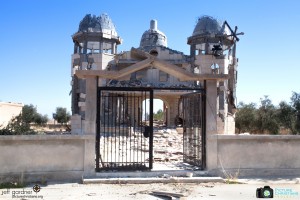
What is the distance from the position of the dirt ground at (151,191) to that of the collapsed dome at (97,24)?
103ft

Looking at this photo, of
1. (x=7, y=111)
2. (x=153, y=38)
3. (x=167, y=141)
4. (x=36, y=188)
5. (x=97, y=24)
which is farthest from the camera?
(x=7, y=111)

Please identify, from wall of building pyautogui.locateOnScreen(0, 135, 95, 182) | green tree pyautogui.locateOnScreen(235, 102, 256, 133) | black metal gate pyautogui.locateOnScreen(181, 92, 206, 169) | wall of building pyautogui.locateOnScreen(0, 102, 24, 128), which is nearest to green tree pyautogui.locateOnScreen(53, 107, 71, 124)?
wall of building pyautogui.locateOnScreen(0, 102, 24, 128)

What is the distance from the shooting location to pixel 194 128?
37.0ft

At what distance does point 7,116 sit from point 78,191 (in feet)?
133

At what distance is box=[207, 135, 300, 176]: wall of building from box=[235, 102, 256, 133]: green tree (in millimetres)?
24318

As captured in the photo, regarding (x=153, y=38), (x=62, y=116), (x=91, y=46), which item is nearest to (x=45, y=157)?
(x=91, y=46)

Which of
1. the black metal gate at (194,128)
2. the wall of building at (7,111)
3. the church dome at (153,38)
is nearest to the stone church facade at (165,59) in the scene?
the church dome at (153,38)

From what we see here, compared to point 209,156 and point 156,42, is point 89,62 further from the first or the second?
point 209,156

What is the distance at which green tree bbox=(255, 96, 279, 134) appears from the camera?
3155cm

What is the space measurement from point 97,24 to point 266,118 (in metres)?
20.7

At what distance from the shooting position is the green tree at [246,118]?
34.6 metres

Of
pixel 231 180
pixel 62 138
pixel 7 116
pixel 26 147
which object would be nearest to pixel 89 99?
pixel 62 138

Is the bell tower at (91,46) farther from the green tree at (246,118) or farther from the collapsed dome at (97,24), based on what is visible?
the green tree at (246,118)

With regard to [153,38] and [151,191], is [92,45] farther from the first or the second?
[151,191]
